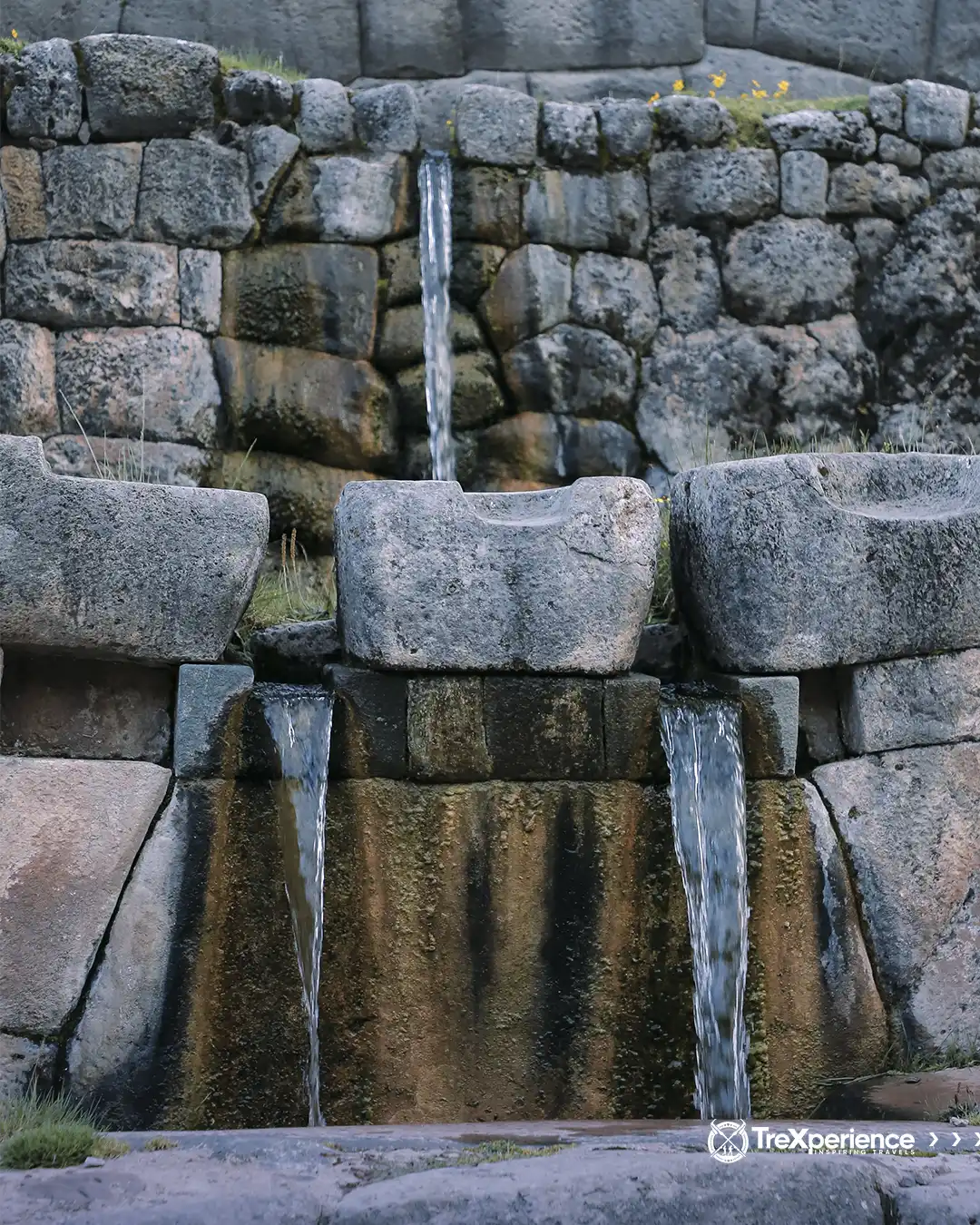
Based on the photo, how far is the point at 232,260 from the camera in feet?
21.4

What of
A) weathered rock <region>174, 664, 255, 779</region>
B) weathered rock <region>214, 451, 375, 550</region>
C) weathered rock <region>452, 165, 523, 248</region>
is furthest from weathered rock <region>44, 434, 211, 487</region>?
weathered rock <region>174, 664, 255, 779</region>

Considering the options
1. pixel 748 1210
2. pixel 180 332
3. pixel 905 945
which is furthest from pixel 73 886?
pixel 180 332

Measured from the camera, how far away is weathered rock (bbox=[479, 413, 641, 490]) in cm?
673

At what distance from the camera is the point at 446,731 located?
11.1 feet

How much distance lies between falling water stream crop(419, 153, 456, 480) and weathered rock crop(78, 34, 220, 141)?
3.68 feet

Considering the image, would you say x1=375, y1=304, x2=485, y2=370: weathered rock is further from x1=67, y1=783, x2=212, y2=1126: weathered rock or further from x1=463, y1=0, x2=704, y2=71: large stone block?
x1=67, y1=783, x2=212, y2=1126: weathered rock

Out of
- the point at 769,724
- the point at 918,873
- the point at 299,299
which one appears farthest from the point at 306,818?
the point at 299,299

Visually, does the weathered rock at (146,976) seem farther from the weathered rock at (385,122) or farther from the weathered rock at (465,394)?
the weathered rock at (385,122)

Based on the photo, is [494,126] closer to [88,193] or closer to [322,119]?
[322,119]

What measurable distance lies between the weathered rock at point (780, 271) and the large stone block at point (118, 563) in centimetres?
434

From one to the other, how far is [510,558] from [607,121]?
4.27 m

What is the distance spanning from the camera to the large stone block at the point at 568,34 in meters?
8.31

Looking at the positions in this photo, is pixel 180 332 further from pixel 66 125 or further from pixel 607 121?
pixel 607 121

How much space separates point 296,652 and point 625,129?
4.27 m
